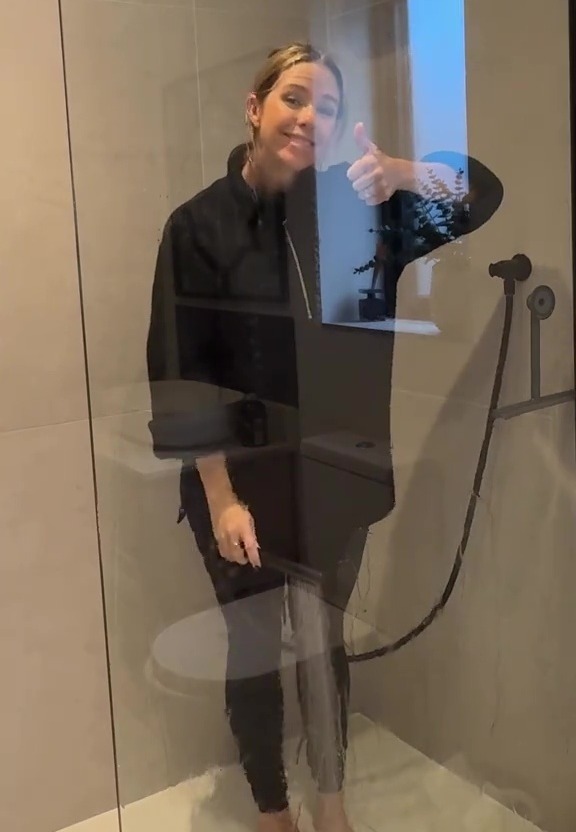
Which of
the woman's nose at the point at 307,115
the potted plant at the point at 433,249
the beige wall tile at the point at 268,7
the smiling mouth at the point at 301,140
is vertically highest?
the beige wall tile at the point at 268,7

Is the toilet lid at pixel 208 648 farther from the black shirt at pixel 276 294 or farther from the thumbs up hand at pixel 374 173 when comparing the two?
the thumbs up hand at pixel 374 173

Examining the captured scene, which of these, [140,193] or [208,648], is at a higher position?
[140,193]

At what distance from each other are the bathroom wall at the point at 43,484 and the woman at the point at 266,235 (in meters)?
0.18

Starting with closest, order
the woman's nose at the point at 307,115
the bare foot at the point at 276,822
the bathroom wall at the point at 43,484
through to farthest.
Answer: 1. the woman's nose at the point at 307,115
2. the bathroom wall at the point at 43,484
3. the bare foot at the point at 276,822

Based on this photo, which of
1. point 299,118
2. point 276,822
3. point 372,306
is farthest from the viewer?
point 276,822

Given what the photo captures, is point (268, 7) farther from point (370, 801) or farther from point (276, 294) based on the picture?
point (370, 801)

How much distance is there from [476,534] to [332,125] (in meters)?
0.73

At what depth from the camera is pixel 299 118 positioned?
53.8 inches

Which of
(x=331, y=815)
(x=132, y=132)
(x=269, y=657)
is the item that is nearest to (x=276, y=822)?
(x=331, y=815)

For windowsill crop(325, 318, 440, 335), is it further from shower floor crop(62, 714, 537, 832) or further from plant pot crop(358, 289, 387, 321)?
shower floor crop(62, 714, 537, 832)

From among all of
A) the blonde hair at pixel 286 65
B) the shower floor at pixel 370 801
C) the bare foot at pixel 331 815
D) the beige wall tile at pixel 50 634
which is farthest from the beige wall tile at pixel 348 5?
the bare foot at pixel 331 815

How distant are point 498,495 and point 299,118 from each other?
700mm

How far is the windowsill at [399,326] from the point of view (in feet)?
4.75

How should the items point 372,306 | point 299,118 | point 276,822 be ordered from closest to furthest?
1. point 299,118
2. point 372,306
3. point 276,822
